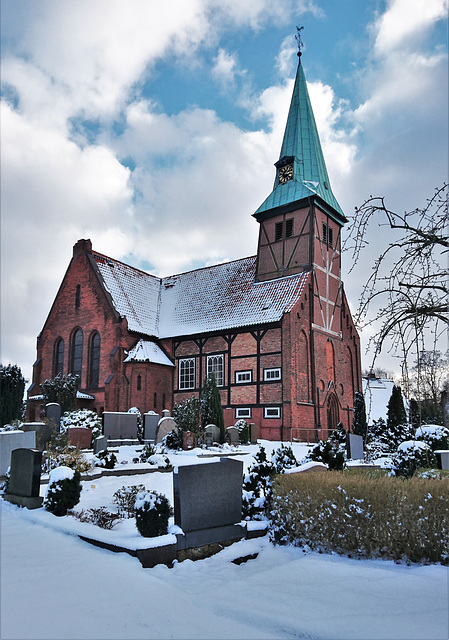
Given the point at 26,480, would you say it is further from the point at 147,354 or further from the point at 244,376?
the point at 147,354

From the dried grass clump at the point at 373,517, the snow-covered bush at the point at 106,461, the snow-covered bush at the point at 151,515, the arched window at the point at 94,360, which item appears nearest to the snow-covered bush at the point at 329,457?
the dried grass clump at the point at 373,517

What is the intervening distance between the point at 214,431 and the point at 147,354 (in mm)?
10074

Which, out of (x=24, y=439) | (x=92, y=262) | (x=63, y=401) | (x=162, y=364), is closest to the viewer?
(x=24, y=439)

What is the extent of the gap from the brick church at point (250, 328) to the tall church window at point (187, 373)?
0.22ft

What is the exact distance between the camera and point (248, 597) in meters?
5.71

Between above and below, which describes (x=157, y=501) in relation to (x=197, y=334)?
below

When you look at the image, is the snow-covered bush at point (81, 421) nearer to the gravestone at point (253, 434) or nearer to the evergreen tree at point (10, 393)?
the evergreen tree at point (10, 393)

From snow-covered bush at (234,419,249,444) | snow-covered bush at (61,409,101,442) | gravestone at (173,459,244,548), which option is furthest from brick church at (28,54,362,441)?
gravestone at (173,459,244,548)

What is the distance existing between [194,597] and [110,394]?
24635 mm

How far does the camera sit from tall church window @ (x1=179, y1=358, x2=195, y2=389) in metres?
31.7

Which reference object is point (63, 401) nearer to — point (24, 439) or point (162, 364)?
point (162, 364)

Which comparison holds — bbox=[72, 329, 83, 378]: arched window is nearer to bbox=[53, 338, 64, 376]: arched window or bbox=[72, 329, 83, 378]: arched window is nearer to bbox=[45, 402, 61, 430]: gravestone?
bbox=[53, 338, 64, 376]: arched window

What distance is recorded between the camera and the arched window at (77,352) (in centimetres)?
A: 3284

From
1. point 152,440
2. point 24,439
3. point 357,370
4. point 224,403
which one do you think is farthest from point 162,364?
point 24,439
